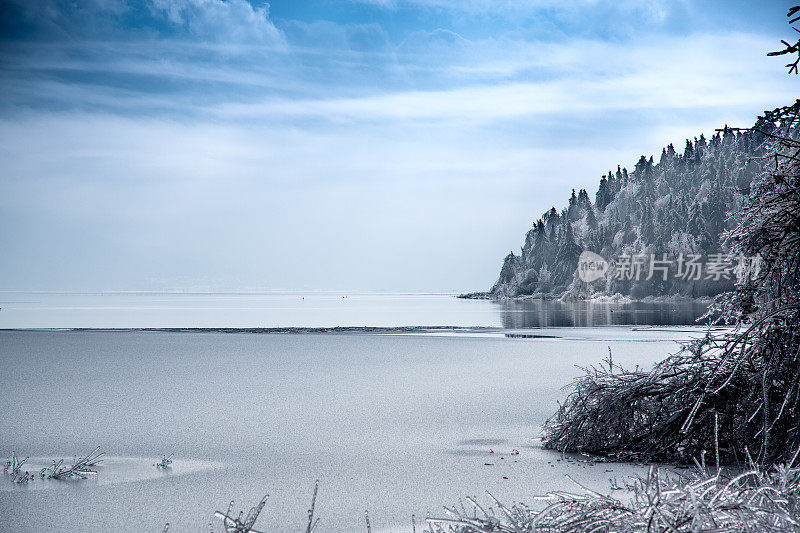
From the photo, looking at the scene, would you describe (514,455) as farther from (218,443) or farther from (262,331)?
(262,331)

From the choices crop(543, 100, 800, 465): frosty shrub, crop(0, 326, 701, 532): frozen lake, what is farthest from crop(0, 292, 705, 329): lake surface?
crop(543, 100, 800, 465): frosty shrub

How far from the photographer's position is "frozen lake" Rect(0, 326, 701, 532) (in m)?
7.09

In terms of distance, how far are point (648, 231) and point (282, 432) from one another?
117 m

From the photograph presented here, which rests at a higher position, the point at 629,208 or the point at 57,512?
the point at 629,208

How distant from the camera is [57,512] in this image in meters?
6.77

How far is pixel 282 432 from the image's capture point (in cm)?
1086

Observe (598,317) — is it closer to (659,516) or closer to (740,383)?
(740,383)

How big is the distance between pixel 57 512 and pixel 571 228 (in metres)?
140

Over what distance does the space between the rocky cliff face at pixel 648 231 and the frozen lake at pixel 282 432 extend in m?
89.6

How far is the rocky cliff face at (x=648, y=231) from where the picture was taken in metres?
112

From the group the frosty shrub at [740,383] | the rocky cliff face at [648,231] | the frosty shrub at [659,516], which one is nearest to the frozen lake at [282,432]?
the frosty shrub at [740,383]

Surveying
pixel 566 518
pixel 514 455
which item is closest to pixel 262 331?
pixel 514 455

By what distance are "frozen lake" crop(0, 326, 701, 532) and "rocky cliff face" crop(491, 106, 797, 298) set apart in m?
89.6

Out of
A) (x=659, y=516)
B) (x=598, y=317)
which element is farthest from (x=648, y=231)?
(x=659, y=516)
